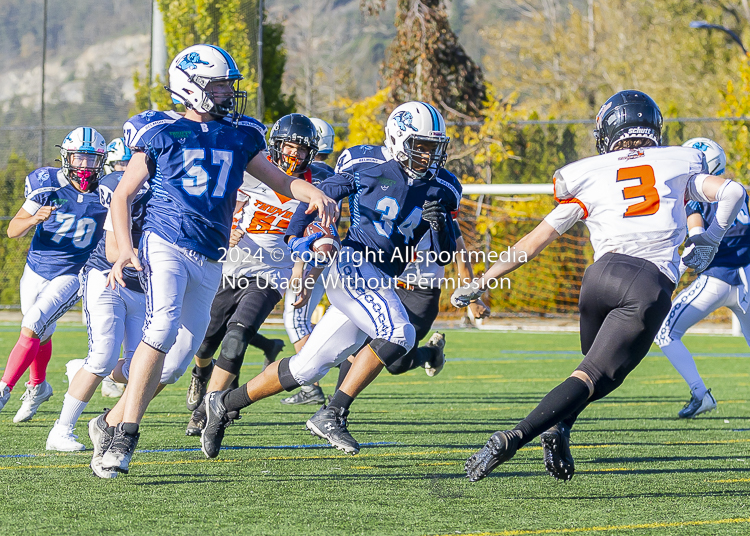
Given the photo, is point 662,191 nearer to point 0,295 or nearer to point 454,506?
point 454,506

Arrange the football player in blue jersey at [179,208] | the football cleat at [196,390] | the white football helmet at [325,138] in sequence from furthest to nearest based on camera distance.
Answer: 1. the white football helmet at [325,138]
2. the football cleat at [196,390]
3. the football player in blue jersey at [179,208]

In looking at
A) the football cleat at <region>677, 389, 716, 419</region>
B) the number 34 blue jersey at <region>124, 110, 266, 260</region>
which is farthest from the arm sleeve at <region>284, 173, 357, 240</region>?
the football cleat at <region>677, 389, 716, 419</region>

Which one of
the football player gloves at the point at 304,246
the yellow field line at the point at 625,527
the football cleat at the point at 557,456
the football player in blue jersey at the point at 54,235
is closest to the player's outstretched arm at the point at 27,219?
the football player in blue jersey at the point at 54,235

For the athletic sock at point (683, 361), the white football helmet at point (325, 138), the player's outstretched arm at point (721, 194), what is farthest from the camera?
the white football helmet at point (325, 138)

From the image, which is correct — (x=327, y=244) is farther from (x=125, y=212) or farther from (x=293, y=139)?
(x=293, y=139)

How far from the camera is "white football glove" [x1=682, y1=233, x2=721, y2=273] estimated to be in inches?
184

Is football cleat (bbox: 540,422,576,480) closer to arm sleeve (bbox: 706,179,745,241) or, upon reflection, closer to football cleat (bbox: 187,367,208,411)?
arm sleeve (bbox: 706,179,745,241)

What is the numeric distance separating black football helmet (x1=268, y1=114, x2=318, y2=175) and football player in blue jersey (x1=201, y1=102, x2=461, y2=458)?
84 centimetres

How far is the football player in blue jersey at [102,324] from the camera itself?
16.5 ft

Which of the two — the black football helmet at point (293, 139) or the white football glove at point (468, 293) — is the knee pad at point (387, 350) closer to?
the white football glove at point (468, 293)

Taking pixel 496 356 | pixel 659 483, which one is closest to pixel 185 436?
pixel 659 483

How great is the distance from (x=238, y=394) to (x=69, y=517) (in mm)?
1394

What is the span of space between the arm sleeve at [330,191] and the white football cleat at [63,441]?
62.2 inches

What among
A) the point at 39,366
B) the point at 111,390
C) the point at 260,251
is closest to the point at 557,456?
the point at 260,251
